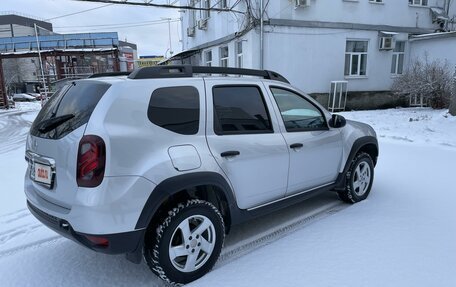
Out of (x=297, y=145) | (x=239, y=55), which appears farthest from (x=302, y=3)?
(x=297, y=145)

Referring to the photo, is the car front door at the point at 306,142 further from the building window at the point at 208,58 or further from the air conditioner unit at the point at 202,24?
the building window at the point at 208,58

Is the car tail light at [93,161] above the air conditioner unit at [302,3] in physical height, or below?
below

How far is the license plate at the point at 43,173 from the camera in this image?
104 inches

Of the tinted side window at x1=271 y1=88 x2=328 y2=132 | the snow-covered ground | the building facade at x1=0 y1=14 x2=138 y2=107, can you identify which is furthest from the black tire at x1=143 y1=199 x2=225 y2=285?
the building facade at x1=0 y1=14 x2=138 y2=107

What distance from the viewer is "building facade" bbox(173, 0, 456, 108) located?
47.2ft

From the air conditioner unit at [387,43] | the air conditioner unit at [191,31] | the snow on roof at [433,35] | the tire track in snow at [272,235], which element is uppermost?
the air conditioner unit at [191,31]

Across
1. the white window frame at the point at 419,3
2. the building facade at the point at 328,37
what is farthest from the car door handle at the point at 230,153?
the white window frame at the point at 419,3

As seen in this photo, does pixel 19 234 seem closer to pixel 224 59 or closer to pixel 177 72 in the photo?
pixel 177 72

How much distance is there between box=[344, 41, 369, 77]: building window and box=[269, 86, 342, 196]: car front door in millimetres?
13537

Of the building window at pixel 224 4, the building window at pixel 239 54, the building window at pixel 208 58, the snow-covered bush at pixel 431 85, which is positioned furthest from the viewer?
the building window at pixel 208 58

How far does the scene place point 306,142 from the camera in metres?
3.65

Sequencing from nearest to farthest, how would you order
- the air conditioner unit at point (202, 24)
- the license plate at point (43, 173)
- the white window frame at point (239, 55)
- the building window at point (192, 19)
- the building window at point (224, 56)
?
the license plate at point (43, 173) → the white window frame at point (239, 55) → the building window at point (224, 56) → the air conditioner unit at point (202, 24) → the building window at point (192, 19)

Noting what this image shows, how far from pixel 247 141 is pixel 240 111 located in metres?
0.31

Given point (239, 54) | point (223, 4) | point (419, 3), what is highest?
point (223, 4)
